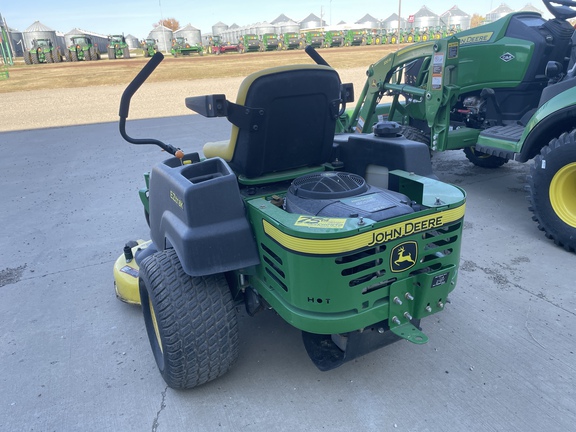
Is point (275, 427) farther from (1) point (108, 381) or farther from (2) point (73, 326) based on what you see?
(2) point (73, 326)

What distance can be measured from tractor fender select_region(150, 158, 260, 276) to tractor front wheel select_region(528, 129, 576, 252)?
282 centimetres

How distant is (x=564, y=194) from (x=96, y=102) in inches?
564

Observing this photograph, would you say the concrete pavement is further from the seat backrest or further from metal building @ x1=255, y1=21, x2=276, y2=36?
metal building @ x1=255, y1=21, x2=276, y2=36

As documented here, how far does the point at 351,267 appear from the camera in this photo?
81.1 inches

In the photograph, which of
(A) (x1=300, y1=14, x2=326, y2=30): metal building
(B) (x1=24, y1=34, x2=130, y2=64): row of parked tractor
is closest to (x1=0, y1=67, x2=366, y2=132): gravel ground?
(B) (x1=24, y1=34, x2=130, y2=64): row of parked tractor

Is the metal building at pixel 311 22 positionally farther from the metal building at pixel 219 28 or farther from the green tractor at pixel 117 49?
the green tractor at pixel 117 49

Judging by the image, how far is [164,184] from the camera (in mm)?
2641

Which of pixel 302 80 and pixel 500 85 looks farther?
pixel 500 85

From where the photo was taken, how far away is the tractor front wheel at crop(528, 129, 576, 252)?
382cm

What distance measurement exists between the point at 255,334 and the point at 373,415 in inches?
36.9

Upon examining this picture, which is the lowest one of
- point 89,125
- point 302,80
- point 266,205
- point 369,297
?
point 89,125

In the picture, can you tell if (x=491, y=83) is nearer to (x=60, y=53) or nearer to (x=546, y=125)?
(x=546, y=125)

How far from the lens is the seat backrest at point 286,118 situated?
249 cm

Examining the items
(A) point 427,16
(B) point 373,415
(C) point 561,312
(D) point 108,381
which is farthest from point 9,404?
(A) point 427,16
